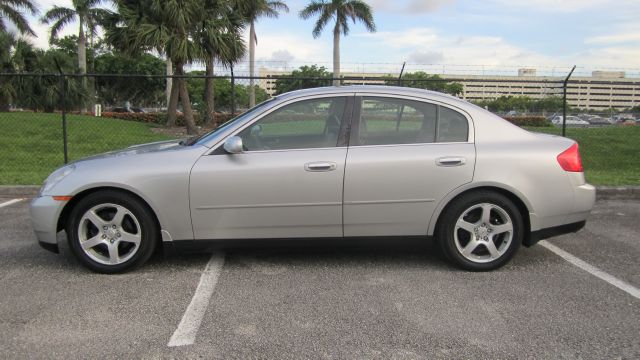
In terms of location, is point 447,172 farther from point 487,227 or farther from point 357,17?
point 357,17

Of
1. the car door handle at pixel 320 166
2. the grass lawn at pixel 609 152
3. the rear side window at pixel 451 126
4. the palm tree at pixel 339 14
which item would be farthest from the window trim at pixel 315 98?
the palm tree at pixel 339 14

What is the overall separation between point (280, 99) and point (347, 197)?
1.04 meters

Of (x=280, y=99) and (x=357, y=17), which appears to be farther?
(x=357, y=17)

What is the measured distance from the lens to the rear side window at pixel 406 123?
440 centimetres

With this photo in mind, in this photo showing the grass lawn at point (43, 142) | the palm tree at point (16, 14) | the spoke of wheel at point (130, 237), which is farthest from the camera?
the palm tree at point (16, 14)

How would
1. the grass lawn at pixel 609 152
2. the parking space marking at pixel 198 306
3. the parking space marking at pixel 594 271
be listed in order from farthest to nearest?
the grass lawn at pixel 609 152 → the parking space marking at pixel 594 271 → the parking space marking at pixel 198 306

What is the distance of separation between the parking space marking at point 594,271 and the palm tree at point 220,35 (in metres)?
15.9

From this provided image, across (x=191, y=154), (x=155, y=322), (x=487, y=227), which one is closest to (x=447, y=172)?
(x=487, y=227)

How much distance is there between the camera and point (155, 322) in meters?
3.41

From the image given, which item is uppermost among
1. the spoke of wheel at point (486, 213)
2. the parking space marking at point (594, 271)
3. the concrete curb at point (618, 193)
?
A: the spoke of wheel at point (486, 213)

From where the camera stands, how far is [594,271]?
4.46 m

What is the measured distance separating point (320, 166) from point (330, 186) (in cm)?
18

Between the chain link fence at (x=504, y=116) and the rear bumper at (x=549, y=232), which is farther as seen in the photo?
the chain link fence at (x=504, y=116)

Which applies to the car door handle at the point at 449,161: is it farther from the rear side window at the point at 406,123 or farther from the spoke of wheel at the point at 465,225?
the spoke of wheel at the point at 465,225
